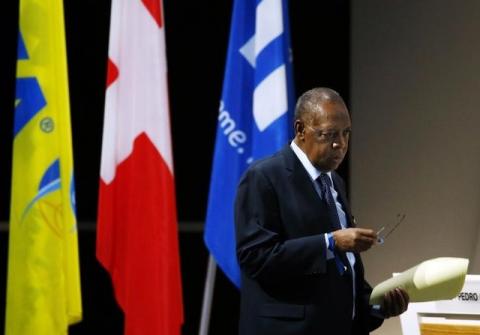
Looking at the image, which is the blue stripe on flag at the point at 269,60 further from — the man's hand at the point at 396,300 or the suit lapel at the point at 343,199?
the man's hand at the point at 396,300

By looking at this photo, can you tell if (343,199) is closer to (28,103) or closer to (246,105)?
(246,105)

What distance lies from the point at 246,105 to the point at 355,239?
1.61 m

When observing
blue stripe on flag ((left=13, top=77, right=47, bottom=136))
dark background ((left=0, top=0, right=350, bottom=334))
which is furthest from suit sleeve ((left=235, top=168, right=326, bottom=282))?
dark background ((left=0, top=0, right=350, bottom=334))

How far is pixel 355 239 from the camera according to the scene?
179cm

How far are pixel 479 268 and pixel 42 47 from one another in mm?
2113

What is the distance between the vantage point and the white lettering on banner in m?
3.32

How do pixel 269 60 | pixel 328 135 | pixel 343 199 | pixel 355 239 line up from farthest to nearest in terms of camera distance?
pixel 269 60 → pixel 343 199 → pixel 328 135 → pixel 355 239

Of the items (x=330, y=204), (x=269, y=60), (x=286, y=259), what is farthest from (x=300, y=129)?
(x=269, y=60)

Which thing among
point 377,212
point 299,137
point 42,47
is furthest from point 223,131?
point 299,137

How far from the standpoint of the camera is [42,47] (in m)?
3.19

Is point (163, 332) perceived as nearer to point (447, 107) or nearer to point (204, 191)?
point (204, 191)

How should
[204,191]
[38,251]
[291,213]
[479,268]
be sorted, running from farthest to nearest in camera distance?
[204,191], [479,268], [38,251], [291,213]

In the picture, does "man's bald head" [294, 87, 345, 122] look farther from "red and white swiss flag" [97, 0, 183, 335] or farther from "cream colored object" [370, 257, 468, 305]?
"red and white swiss flag" [97, 0, 183, 335]

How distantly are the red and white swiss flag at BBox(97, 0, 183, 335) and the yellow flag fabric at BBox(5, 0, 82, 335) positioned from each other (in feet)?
0.51
